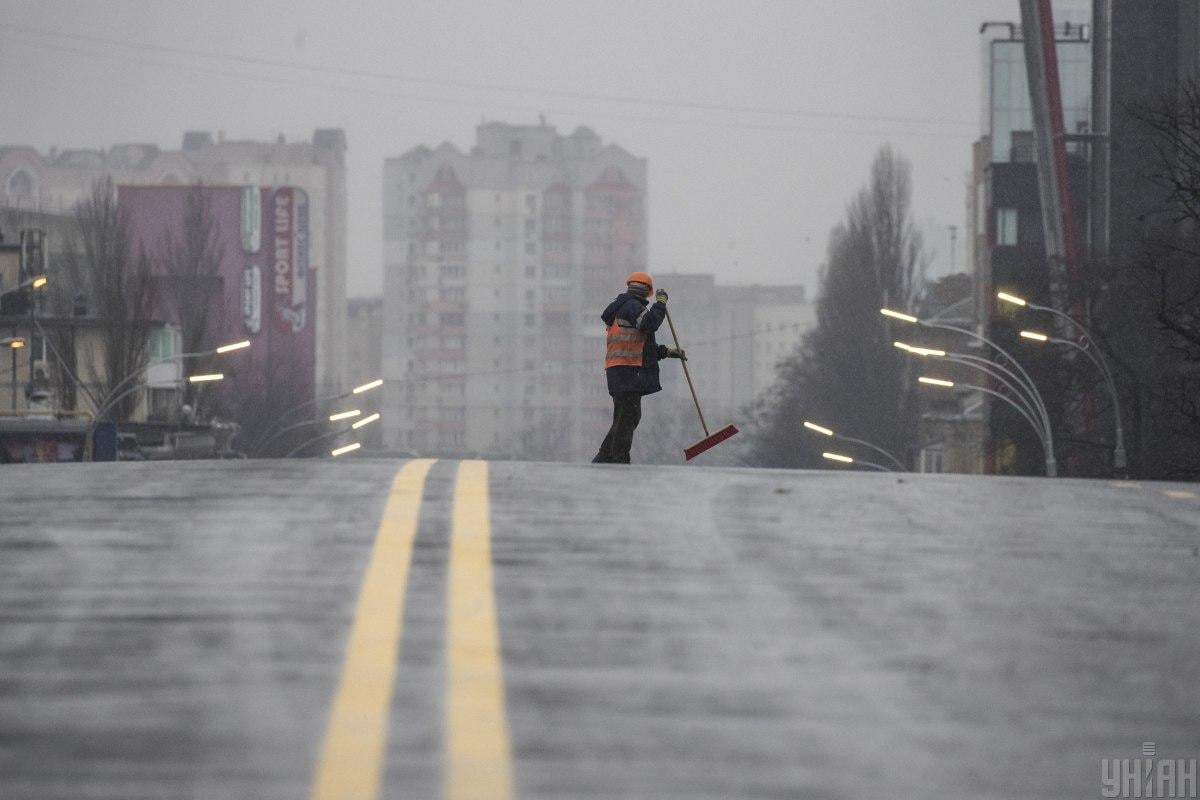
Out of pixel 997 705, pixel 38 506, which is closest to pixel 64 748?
pixel 997 705

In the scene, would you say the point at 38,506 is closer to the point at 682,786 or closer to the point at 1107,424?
the point at 682,786

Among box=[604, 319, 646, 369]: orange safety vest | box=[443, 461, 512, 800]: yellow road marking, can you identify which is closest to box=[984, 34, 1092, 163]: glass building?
box=[604, 319, 646, 369]: orange safety vest

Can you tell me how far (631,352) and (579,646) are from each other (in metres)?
11.9

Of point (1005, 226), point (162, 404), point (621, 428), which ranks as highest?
point (1005, 226)

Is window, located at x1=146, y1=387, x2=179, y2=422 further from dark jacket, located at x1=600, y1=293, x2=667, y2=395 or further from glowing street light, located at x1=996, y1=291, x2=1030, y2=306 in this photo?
dark jacket, located at x1=600, y1=293, x2=667, y2=395

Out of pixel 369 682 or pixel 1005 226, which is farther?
pixel 1005 226

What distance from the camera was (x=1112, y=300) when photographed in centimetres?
6103

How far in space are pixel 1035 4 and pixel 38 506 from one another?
65454mm

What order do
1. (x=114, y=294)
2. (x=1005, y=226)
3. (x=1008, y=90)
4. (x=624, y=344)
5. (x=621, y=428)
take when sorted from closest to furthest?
(x=624, y=344) → (x=621, y=428) → (x=114, y=294) → (x=1005, y=226) → (x=1008, y=90)

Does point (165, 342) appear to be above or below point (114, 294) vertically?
below

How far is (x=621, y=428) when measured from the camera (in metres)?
19.6

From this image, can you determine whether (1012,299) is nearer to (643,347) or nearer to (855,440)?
(855,440)

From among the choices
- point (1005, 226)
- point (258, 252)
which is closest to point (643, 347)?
point (1005, 226)

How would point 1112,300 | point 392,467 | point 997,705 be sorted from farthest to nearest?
point 1112,300
point 392,467
point 997,705
